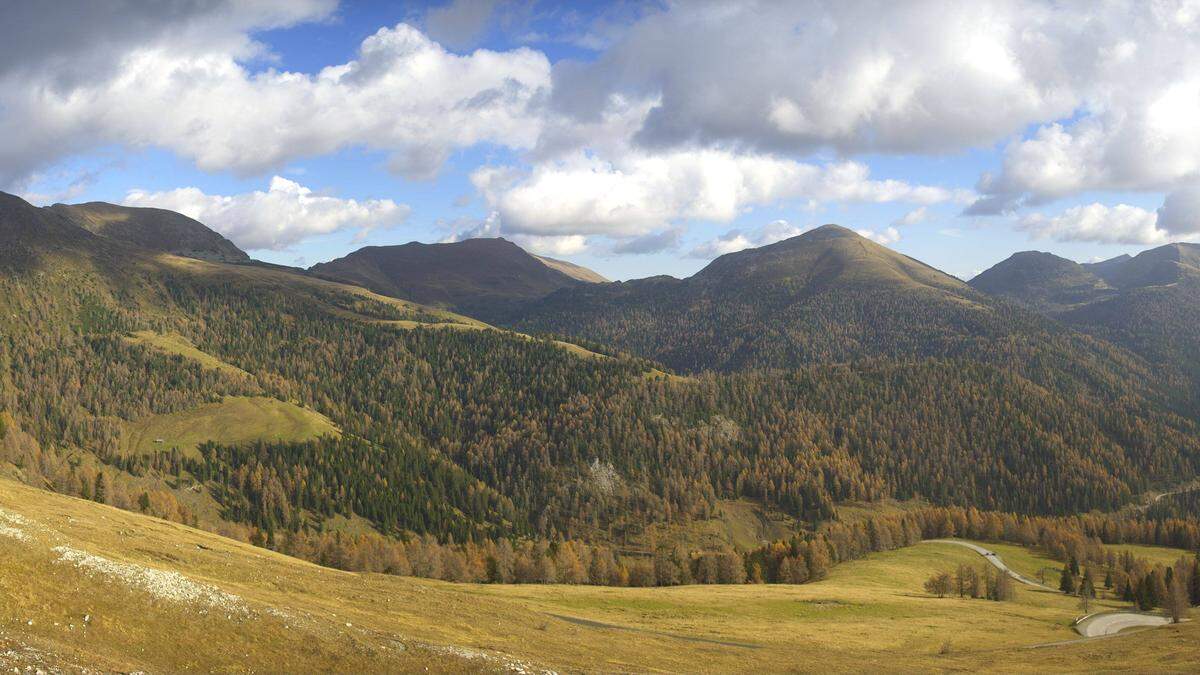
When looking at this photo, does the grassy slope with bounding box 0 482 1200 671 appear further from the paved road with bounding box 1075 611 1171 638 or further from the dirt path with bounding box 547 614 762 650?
the paved road with bounding box 1075 611 1171 638

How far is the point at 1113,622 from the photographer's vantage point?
117 metres

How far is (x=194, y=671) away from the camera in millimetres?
44344

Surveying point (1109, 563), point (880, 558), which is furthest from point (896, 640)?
point (1109, 563)

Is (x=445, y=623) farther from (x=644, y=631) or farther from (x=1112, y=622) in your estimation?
(x=1112, y=622)

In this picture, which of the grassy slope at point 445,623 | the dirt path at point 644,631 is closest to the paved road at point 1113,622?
the grassy slope at point 445,623

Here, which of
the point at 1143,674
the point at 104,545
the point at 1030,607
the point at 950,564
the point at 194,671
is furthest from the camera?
the point at 950,564

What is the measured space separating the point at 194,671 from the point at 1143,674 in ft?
263

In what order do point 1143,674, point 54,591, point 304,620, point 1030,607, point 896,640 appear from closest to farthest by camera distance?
1. point 54,591
2. point 304,620
3. point 1143,674
4. point 896,640
5. point 1030,607

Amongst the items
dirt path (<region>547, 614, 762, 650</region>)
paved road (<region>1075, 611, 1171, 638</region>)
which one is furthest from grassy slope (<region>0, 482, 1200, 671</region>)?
paved road (<region>1075, 611, 1171, 638</region>)

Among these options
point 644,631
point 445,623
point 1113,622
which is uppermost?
point 445,623

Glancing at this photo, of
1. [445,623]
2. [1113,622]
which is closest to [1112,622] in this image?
[1113,622]

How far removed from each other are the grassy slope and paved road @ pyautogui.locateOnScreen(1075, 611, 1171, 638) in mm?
3350

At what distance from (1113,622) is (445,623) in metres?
113

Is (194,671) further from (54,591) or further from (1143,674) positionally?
(1143,674)
